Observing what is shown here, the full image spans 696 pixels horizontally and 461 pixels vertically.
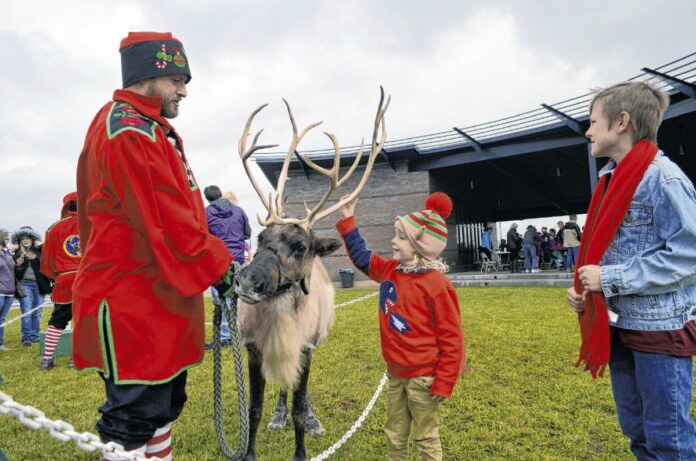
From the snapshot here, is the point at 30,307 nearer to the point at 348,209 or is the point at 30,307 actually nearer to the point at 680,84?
the point at 348,209

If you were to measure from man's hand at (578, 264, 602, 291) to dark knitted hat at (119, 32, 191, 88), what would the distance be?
2.16 m

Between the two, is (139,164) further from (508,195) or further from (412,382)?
(508,195)

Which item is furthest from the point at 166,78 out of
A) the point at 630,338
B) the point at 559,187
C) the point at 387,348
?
the point at 559,187

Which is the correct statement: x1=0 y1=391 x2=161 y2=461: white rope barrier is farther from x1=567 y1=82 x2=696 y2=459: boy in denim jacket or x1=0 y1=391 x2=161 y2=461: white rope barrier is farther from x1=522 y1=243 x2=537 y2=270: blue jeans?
x1=522 y1=243 x2=537 y2=270: blue jeans

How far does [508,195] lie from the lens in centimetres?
2600

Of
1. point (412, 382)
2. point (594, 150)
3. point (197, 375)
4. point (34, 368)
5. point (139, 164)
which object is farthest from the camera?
point (34, 368)

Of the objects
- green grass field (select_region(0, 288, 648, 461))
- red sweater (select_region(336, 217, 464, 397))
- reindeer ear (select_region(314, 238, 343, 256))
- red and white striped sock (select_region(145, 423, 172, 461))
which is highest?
reindeer ear (select_region(314, 238, 343, 256))

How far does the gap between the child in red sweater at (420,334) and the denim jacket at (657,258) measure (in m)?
0.87

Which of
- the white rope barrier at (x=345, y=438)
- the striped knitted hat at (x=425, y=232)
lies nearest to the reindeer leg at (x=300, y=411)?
the white rope barrier at (x=345, y=438)

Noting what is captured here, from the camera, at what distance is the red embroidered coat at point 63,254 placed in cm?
571

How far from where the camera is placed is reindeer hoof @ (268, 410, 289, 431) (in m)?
3.98

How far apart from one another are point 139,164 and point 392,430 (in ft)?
6.64

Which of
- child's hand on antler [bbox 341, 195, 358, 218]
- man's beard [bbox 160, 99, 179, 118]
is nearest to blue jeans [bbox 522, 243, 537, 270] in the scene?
child's hand on antler [bbox 341, 195, 358, 218]

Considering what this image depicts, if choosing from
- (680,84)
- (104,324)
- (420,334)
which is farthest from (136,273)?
(680,84)
